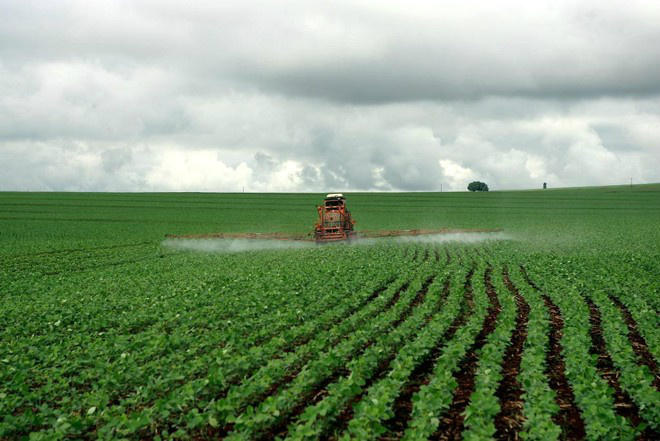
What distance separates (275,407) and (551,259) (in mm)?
20820

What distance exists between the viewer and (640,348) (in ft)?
37.8

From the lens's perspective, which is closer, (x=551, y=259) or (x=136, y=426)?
(x=136, y=426)

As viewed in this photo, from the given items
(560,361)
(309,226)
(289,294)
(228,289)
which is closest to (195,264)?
(228,289)

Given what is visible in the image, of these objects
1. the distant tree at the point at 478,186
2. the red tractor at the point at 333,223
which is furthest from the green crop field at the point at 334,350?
the distant tree at the point at 478,186

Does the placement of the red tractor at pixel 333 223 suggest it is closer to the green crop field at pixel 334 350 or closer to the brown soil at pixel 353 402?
the green crop field at pixel 334 350

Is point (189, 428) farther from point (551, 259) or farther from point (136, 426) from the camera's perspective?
point (551, 259)

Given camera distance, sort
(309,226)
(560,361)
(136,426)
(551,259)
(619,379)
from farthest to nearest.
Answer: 1. (309,226)
2. (551,259)
3. (560,361)
4. (619,379)
5. (136,426)

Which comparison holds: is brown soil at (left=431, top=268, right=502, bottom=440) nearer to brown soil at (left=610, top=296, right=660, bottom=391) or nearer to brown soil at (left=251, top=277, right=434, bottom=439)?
brown soil at (left=251, top=277, right=434, bottom=439)

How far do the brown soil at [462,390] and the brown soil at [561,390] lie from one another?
4.25 feet

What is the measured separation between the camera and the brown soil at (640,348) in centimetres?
985

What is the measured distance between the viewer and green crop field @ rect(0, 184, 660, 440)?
7.40 metres

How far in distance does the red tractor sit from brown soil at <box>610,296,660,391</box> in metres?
21.9

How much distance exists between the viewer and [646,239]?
129 ft

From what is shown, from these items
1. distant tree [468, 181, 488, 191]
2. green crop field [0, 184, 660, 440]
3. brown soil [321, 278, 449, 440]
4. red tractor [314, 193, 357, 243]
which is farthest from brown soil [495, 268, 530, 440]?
distant tree [468, 181, 488, 191]
